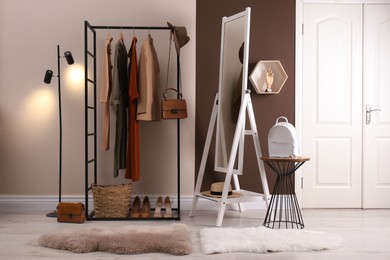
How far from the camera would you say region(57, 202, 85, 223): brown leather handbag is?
4762 mm

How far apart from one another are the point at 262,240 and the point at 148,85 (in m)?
1.92

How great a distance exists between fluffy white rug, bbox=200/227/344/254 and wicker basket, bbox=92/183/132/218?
3.16 feet

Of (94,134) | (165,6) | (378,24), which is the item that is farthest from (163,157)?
(378,24)

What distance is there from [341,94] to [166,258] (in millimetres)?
3081

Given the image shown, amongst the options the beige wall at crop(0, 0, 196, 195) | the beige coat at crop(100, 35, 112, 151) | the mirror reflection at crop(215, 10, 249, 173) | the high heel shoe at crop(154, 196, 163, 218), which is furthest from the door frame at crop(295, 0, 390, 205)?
the beige coat at crop(100, 35, 112, 151)

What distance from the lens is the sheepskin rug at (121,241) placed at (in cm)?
366

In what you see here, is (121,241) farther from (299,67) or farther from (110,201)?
(299,67)

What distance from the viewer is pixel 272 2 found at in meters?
5.59

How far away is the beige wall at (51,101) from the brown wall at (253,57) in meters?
0.38

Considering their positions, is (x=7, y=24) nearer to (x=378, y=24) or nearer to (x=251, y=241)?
(x=251, y=241)

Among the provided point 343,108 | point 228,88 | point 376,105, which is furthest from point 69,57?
point 376,105

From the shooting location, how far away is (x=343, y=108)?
569 cm

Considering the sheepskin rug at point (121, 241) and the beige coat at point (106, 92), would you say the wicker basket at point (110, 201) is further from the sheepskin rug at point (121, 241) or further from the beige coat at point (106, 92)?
the sheepskin rug at point (121, 241)

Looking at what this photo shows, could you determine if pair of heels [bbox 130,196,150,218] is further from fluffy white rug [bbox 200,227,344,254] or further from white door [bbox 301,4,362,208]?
white door [bbox 301,4,362,208]
